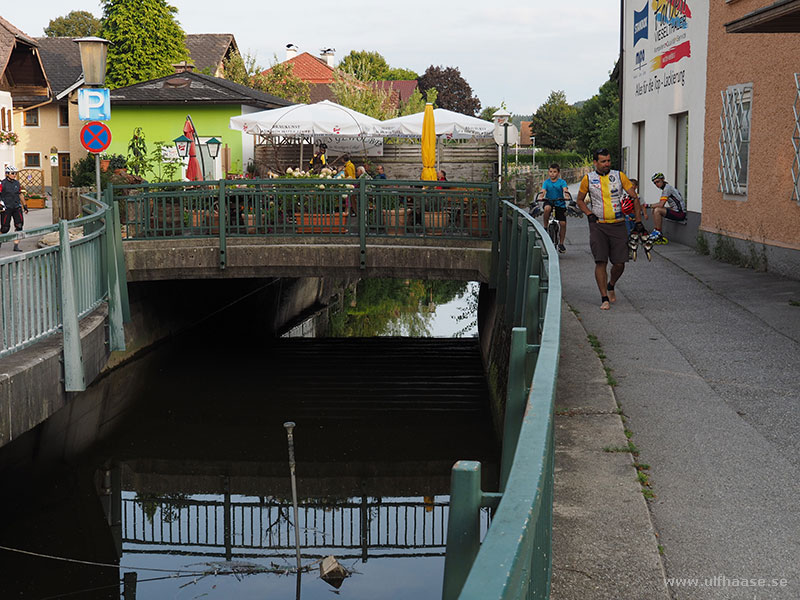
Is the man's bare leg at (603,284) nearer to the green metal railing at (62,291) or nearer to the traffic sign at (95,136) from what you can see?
the green metal railing at (62,291)

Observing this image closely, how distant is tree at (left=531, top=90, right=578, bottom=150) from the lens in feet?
273

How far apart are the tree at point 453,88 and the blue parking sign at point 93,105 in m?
92.7

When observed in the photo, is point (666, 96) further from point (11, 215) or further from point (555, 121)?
point (555, 121)

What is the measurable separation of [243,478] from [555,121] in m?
75.7

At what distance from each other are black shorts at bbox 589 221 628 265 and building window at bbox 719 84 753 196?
5452 mm

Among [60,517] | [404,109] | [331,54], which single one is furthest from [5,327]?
[331,54]

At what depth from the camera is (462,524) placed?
2.44 meters

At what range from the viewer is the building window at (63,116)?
49.1 meters

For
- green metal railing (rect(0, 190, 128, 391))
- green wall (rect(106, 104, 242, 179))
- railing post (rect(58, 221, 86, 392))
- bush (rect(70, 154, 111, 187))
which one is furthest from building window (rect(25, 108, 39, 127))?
railing post (rect(58, 221, 86, 392))

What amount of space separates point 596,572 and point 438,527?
18.5 ft

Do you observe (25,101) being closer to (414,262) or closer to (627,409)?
(414,262)

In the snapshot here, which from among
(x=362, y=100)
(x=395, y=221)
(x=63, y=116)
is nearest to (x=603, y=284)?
(x=395, y=221)

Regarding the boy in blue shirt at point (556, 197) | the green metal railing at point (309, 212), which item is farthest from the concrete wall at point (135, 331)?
the boy in blue shirt at point (556, 197)

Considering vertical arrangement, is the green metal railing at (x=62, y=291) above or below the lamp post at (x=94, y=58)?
below
